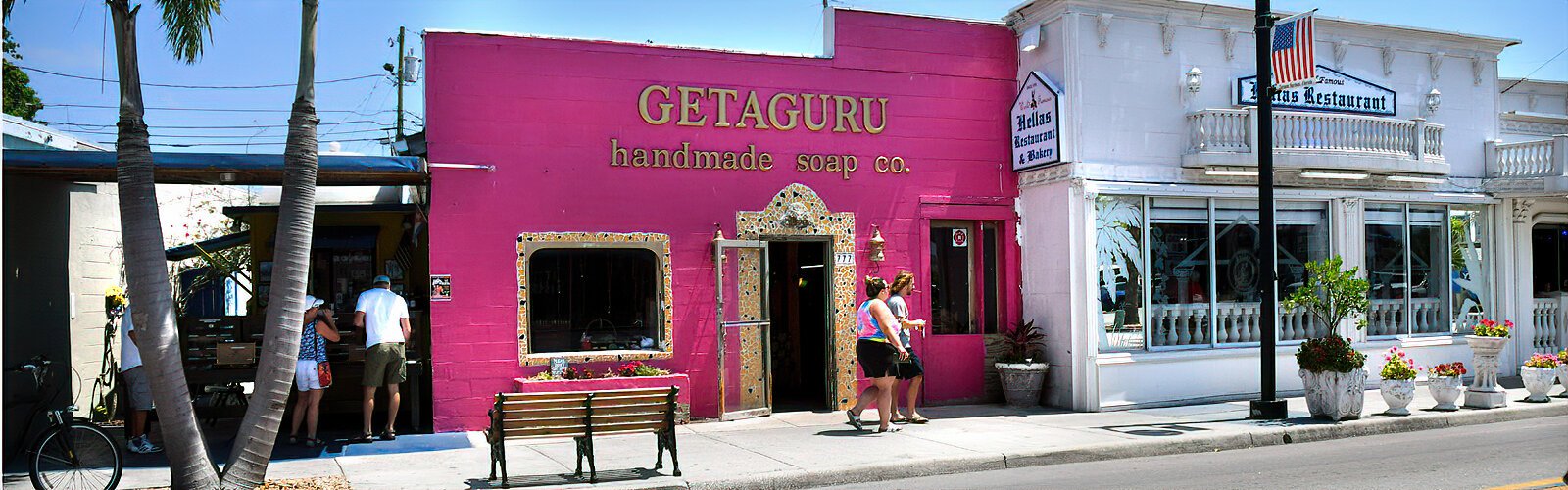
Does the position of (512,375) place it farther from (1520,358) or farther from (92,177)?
(1520,358)

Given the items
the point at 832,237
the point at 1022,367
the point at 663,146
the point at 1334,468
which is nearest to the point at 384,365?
the point at 663,146

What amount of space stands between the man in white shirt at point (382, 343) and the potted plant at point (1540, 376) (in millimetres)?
12907

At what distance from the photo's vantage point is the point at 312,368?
10.9 m

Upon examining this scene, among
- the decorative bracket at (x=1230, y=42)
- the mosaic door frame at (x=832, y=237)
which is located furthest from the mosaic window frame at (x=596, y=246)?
the decorative bracket at (x=1230, y=42)

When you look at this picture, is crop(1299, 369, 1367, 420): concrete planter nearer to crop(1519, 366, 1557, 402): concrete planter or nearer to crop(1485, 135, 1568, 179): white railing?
crop(1519, 366, 1557, 402): concrete planter

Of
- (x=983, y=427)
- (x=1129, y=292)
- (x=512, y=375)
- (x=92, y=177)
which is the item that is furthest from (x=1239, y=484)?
(x=92, y=177)

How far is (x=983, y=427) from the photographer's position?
39.5ft

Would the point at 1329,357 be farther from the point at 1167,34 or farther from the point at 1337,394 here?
the point at 1167,34

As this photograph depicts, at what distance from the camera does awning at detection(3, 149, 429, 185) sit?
9.88 meters

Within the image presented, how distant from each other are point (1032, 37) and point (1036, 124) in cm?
108

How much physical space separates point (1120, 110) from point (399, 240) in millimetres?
8928

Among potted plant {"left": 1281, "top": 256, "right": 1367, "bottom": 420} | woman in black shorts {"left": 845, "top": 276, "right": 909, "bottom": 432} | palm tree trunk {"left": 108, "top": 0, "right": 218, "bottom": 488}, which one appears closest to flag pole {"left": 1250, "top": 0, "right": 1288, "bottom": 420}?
potted plant {"left": 1281, "top": 256, "right": 1367, "bottom": 420}

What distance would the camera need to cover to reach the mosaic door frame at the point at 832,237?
1301 cm

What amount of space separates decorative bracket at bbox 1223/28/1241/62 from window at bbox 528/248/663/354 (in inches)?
303
